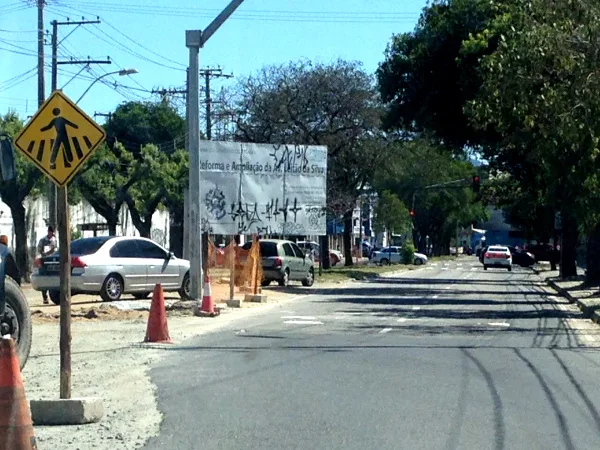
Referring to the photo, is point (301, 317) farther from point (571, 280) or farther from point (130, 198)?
point (130, 198)

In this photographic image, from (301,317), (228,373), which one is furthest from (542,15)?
(228,373)

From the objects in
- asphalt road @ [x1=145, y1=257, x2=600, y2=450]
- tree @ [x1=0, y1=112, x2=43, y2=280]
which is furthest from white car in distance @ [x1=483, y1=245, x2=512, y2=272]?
asphalt road @ [x1=145, y1=257, x2=600, y2=450]

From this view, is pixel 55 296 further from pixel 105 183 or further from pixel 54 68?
pixel 105 183

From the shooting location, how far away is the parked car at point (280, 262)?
1379 inches

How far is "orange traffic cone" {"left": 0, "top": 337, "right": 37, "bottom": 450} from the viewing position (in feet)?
24.3

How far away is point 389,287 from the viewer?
3878 centimetres

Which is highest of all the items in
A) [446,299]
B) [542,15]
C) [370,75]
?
[370,75]

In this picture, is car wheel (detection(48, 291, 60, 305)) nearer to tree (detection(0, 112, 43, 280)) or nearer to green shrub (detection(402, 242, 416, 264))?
tree (detection(0, 112, 43, 280))

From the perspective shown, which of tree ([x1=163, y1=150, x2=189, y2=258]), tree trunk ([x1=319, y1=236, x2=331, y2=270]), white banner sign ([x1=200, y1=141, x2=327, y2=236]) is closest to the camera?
white banner sign ([x1=200, y1=141, x2=327, y2=236])

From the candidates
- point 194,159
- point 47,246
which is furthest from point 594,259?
point 47,246

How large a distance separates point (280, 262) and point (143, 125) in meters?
42.1

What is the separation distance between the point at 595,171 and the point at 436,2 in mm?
15213

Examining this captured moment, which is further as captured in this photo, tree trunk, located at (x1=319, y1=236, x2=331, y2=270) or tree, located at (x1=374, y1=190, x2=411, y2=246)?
tree, located at (x1=374, y1=190, x2=411, y2=246)

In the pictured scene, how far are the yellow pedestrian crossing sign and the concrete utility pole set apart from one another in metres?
13.0
